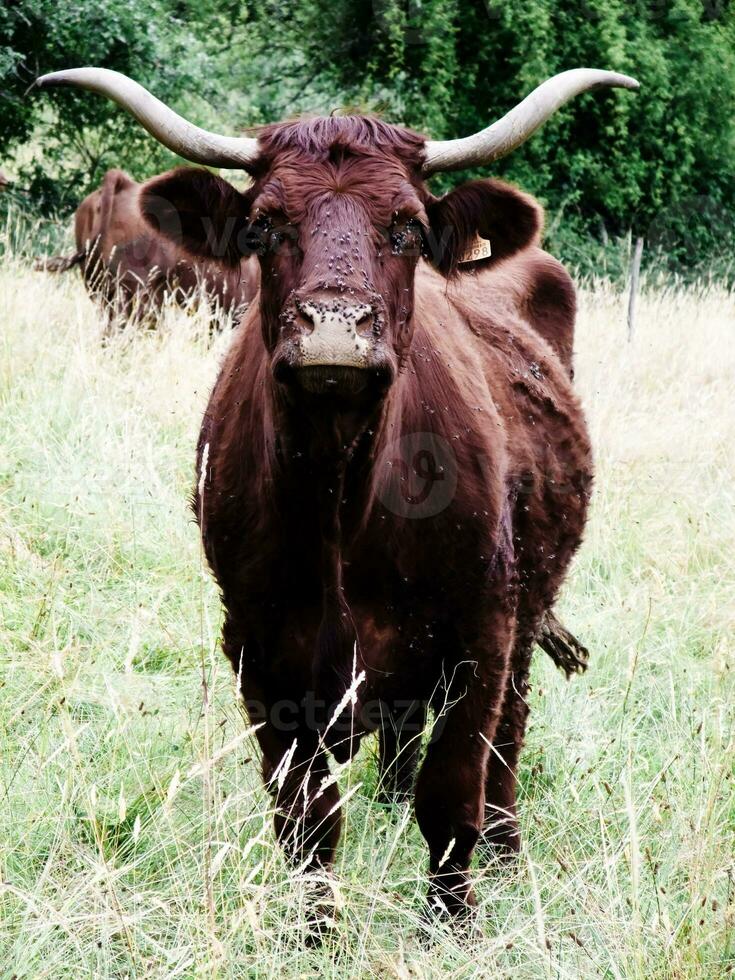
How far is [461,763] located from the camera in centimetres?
343

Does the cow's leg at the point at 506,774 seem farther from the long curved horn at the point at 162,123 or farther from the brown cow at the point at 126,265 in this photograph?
the brown cow at the point at 126,265

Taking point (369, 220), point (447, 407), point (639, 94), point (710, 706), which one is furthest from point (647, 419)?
point (639, 94)

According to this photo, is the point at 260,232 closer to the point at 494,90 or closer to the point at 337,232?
the point at 337,232

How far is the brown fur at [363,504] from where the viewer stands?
288cm

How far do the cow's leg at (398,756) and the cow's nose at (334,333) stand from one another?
1.74 metres

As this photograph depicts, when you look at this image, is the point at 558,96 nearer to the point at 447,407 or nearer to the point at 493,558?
the point at 447,407

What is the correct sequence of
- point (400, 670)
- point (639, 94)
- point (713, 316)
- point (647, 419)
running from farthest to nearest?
point (639, 94) < point (713, 316) < point (647, 419) < point (400, 670)

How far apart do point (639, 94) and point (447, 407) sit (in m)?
18.9

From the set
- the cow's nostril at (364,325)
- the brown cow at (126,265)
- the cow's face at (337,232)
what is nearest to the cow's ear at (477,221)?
the cow's face at (337,232)

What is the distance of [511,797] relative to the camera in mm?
4082

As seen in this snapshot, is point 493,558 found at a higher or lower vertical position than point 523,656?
higher

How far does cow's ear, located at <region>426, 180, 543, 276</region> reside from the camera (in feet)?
10.9

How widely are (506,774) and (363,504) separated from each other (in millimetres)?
1418

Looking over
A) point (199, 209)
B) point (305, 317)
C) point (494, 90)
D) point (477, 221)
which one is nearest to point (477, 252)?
point (477, 221)
